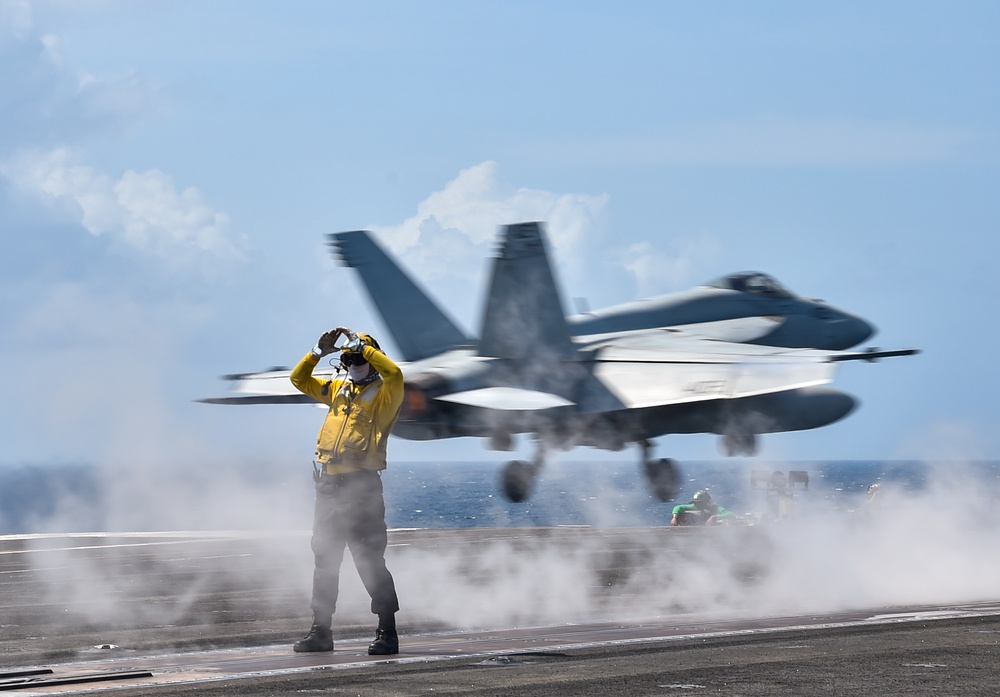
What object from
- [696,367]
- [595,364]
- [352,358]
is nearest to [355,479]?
A: [352,358]

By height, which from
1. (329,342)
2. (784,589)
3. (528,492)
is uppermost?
(329,342)

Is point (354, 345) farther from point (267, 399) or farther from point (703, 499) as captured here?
point (703, 499)

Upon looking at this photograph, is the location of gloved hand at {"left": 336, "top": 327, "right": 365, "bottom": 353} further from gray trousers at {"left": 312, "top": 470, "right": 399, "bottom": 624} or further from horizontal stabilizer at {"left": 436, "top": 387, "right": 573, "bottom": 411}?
horizontal stabilizer at {"left": 436, "top": 387, "right": 573, "bottom": 411}

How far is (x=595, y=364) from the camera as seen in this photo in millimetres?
25547

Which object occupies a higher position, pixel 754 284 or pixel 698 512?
pixel 754 284

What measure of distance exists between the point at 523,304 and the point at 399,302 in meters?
2.95

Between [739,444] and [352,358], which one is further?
[739,444]

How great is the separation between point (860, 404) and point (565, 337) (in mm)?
5788

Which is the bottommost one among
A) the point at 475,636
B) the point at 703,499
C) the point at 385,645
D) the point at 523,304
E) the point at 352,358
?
the point at 475,636

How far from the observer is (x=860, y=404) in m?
24.7

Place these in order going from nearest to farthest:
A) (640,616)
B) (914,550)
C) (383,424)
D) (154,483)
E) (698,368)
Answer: (383,424), (640,616), (914,550), (698,368), (154,483)

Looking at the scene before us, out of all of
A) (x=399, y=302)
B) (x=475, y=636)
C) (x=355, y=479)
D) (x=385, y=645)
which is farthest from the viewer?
(x=399, y=302)

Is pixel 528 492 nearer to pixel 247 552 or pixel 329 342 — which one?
pixel 247 552


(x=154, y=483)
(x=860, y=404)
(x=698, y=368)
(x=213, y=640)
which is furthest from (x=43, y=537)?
(x=213, y=640)
